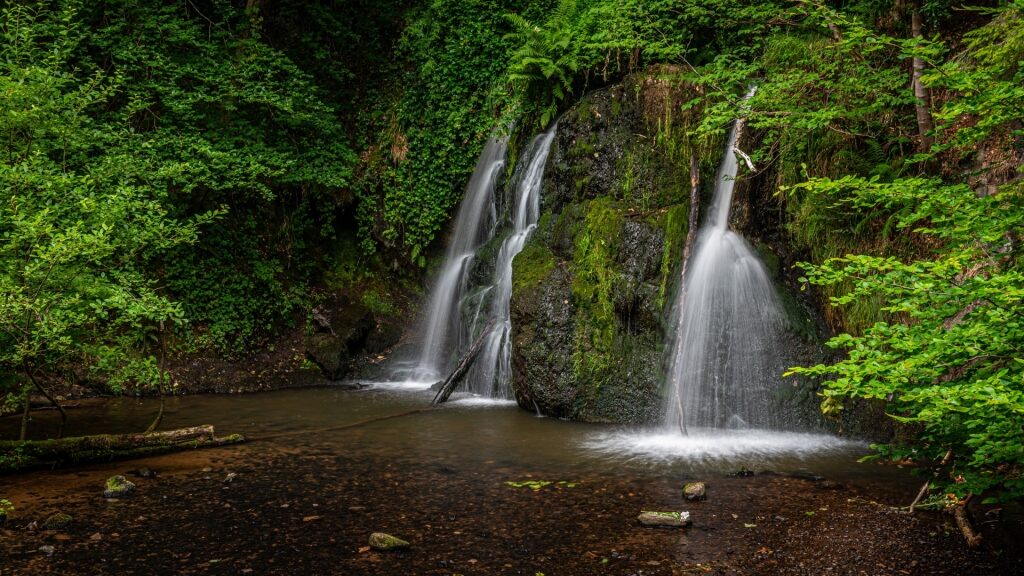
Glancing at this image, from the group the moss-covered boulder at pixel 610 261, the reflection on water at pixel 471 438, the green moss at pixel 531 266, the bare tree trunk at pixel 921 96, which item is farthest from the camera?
Answer: the green moss at pixel 531 266

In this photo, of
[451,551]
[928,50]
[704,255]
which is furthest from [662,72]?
[451,551]

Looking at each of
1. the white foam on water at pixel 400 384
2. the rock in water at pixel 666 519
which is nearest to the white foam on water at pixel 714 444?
the rock in water at pixel 666 519

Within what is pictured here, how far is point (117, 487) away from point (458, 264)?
7.44 m

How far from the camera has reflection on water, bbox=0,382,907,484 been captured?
6.09 meters

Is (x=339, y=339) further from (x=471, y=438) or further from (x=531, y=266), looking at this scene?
(x=471, y=438)

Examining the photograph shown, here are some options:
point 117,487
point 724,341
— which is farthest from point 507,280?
point 117,487

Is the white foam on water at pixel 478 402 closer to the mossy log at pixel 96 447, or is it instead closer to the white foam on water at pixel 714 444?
the white foam on water at pixel 714 444

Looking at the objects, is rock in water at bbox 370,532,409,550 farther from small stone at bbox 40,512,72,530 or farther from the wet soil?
small stone at bbox 40,512,72,530

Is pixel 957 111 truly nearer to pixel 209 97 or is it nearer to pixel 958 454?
pixel 958 454

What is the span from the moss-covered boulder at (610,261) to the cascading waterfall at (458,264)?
8.44 ft

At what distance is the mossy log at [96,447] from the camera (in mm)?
5652

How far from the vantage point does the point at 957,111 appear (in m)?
3.90

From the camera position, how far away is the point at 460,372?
31.6 feet

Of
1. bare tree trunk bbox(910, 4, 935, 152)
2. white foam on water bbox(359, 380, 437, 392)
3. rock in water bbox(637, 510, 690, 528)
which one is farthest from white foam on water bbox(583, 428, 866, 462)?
white foam on water bbox(359, 380, 437, 392)
